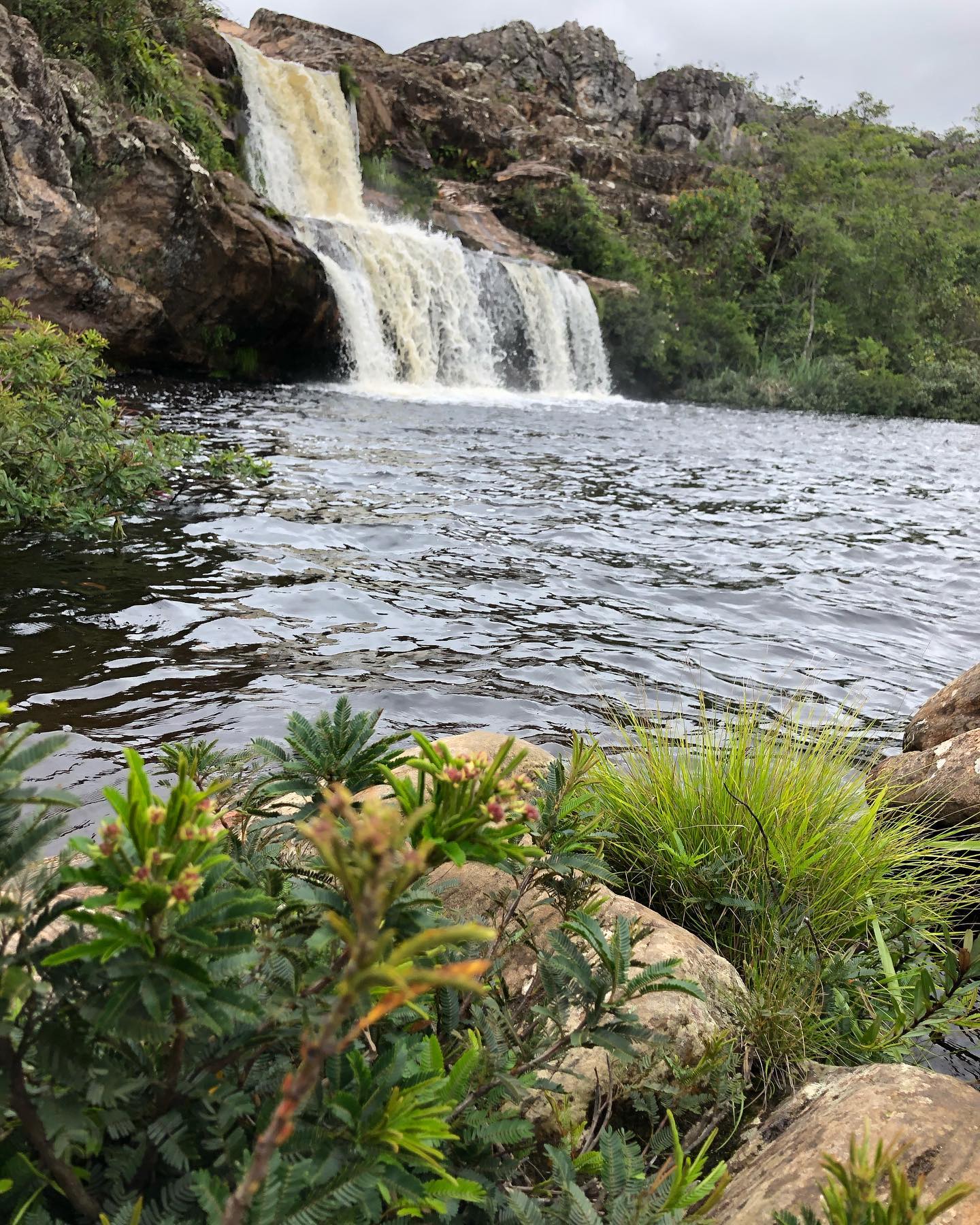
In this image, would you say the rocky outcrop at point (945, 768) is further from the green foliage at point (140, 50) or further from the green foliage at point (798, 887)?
the green foliage at point (140, 50)

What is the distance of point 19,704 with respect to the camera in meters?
4.04

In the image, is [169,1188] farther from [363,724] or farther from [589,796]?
[589,796]

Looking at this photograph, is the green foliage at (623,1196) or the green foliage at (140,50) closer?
the green foliage at (623,1196)

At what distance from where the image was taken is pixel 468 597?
6695mm

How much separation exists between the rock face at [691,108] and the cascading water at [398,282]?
28405 mm

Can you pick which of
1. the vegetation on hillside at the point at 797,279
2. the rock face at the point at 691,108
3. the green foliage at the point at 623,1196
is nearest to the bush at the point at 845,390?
the vegetation on hillside at the point at 797,279

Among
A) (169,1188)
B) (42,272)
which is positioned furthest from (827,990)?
(42,272)

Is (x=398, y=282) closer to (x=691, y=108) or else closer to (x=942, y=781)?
(x=942, y=781)

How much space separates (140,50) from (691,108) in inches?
1681

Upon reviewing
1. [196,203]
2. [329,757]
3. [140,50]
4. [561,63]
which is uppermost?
[561,63]

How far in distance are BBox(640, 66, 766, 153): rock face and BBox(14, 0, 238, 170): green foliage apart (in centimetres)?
3590

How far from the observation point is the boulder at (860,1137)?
4.69 feet

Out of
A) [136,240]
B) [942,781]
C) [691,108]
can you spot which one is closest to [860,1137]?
[942,781]

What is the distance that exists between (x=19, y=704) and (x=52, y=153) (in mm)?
12002
